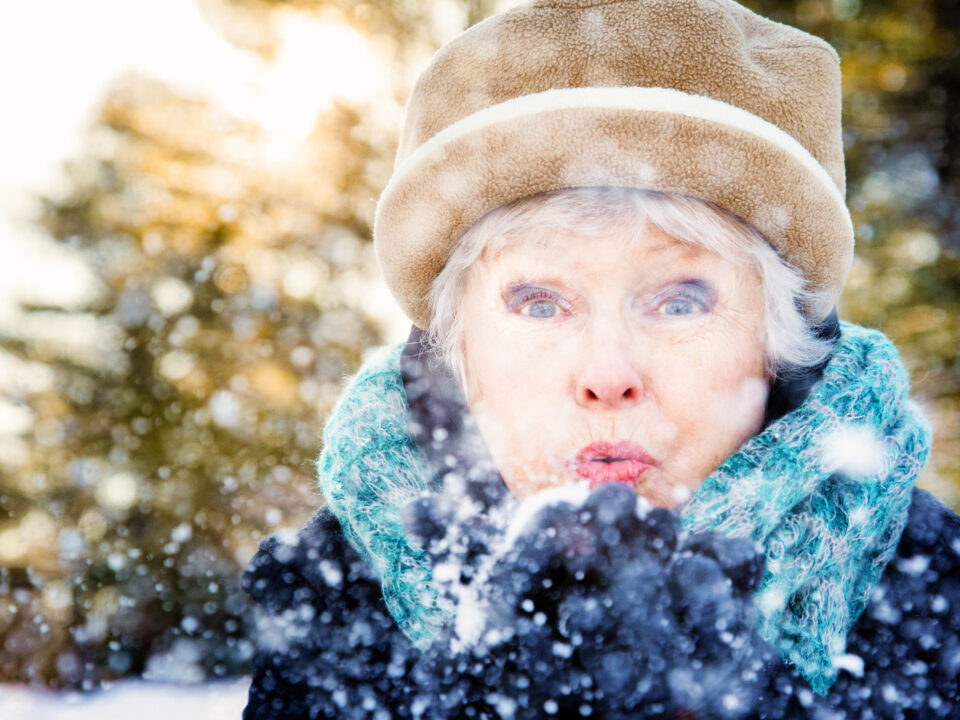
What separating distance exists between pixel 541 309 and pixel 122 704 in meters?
1.91

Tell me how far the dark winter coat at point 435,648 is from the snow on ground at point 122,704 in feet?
1.45

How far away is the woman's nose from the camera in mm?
1474

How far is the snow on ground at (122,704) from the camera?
2.06 m

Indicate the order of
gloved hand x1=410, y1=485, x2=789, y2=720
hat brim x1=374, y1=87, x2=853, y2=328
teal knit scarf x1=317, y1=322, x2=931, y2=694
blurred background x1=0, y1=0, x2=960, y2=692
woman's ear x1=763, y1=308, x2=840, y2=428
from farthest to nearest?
blurred background x1=0, y1=0, x2=960, y2=692 → woman's ear x1=763, y1=308, x2=840, y2=428 → teal knit scarf x1=317, y1=322, x2=931, y2=694 → hat brim x1=374, y1=87, x2=853, y2=328 → gloved hand x1=410, y1=485, x2=789, y2=720

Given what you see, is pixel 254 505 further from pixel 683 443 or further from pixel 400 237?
pixel 683 443

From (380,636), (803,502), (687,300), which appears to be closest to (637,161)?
(687,300)

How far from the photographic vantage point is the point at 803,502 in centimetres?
169

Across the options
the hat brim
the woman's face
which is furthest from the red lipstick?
the hat brim

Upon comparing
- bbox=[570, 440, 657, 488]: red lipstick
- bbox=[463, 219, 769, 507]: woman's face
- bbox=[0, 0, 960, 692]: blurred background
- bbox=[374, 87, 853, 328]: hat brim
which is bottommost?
bbox=[0, 0, 960, 692]: blurred background

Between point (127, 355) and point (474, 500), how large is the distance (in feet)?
13.1

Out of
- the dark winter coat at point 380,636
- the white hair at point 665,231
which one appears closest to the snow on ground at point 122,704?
the dark winter coat at point 380,636

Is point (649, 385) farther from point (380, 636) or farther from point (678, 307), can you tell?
point (380, 636)

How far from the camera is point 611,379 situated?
1.47 meters

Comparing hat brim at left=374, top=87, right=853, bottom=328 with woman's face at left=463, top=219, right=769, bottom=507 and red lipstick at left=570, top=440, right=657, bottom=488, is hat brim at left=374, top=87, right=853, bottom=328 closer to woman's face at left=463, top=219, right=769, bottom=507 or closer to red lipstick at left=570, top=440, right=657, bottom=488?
woman's face at left=463, top=219, right=769, bottom=507
